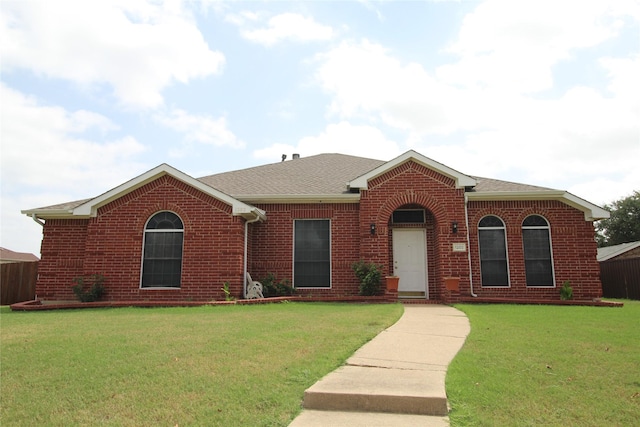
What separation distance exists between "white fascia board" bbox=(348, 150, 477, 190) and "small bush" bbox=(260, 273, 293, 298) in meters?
3.55

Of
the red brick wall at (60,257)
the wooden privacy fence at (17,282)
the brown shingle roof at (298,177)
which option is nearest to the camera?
the red brick wall at (60,257)

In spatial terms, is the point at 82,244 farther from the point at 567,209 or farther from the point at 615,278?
the point at 615,278

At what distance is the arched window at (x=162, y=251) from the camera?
12523 millimetres

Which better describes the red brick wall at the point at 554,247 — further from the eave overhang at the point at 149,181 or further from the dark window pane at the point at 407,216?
the eave overhang at the point at 149,181

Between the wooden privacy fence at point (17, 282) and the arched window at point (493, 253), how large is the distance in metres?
16.3

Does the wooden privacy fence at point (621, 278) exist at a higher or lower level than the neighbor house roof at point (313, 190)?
lower

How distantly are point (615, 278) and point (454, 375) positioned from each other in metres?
19.9

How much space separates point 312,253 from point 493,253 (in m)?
5.50

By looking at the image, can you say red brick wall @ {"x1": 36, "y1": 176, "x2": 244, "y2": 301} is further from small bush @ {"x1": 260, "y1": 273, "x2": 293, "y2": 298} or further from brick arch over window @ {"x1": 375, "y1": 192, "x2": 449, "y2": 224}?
brick arch over window @ {"x1": 375, "y1": 192, "x2": 449, "y2": 224}

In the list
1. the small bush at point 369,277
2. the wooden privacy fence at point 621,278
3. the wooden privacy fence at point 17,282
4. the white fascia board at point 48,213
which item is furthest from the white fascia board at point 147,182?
the wooden privacy fence at point 621,278

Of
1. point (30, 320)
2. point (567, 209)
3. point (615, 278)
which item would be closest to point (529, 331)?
point (567, 209)

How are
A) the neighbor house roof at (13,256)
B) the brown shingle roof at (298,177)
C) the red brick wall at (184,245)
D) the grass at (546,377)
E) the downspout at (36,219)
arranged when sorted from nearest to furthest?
1. the grass at (546,377)
2. the red brick wall at (184,245)
3. the downspout at (36,219)
4. the brown shingle roof at (298,177)
5. the neighbor house roof at (13,256)

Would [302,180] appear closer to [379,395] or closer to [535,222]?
[535,222]

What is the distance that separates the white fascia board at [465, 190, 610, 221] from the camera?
42.9 ft
